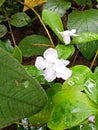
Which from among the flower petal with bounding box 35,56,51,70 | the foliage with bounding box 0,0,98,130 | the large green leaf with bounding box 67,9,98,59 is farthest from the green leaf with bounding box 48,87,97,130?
the large green leaf with bounding box 67,9,98,59

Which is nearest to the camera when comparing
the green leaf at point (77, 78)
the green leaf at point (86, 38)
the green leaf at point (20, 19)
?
the green leaf at point (77, 78)

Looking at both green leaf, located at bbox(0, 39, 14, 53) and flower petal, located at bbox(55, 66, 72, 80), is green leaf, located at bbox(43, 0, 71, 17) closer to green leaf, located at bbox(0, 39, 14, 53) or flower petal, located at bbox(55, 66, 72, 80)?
green leaf, located at bbox(0, 39, 14, 53)

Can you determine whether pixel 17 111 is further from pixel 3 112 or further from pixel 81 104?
pixel 81 104

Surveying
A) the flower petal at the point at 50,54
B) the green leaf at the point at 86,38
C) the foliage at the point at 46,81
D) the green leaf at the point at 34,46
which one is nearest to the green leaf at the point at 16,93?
the foliage at the point at 46,81

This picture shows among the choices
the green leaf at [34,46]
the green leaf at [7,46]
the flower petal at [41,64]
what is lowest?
the green leaf at [34,46]

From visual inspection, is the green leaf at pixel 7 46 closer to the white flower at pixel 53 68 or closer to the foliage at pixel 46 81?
the foliage at pixel 46 81

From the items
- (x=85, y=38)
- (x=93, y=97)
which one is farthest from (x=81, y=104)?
(x=85, y=38)
